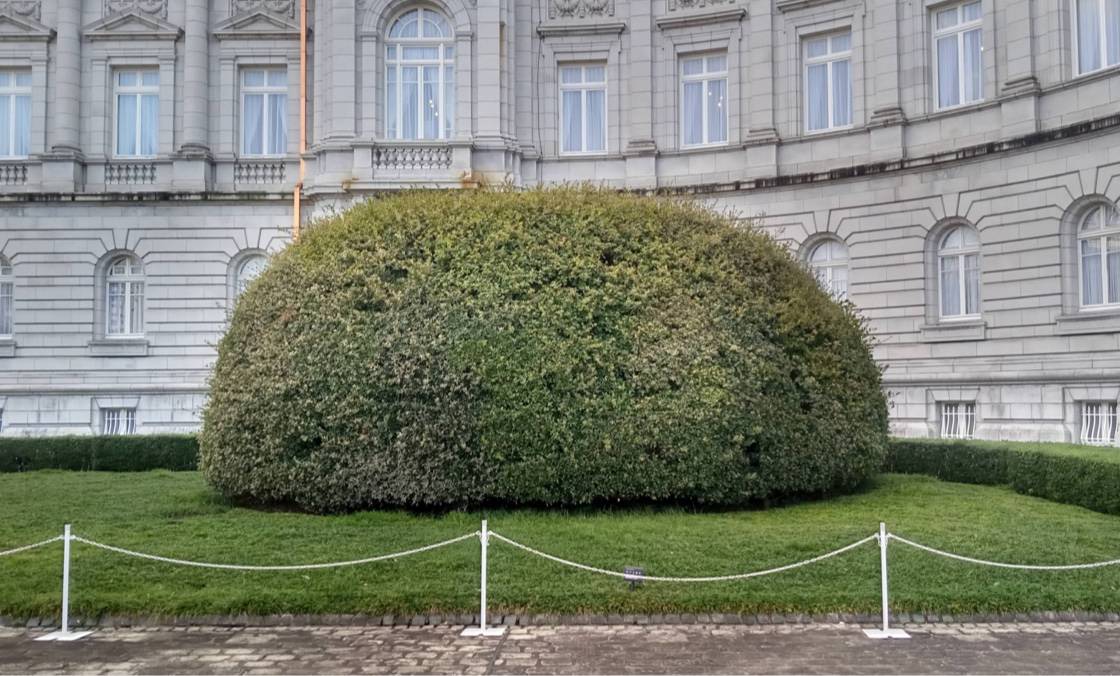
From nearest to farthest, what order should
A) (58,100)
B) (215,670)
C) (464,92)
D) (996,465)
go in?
(215,670)
(996,465)
(464,92)
(58,100)

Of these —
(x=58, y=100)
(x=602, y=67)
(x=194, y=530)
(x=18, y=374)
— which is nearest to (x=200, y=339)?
(x=18, y=374)

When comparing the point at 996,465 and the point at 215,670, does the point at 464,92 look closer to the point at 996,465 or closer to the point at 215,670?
the point at 996,465

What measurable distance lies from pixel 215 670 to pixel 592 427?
6156 mm

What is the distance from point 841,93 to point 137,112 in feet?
66.8

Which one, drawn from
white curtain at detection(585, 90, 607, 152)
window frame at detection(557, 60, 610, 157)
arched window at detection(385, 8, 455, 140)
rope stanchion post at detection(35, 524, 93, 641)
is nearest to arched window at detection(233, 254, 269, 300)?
arched window at detection(385, 8, 455, 140)

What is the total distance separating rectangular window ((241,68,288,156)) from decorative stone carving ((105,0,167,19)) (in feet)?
9.81

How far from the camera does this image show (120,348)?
29.9 metres

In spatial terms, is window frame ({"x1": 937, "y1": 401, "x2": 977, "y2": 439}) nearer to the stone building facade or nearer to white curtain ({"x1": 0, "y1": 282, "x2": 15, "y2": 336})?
the stone building facade

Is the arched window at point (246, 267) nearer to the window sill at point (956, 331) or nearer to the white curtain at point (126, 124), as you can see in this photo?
the white curtain at point (126, 124)

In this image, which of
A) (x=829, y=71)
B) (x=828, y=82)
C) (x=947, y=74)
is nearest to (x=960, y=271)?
(x=947, y=74)

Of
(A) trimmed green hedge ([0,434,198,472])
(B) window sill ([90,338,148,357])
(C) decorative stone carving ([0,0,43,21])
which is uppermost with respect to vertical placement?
(C) decorative stone carving ([0,0,43,21])

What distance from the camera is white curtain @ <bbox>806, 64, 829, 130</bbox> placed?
93.1ft

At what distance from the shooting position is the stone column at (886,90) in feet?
86.9

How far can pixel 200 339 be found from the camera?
2981 centimetres
